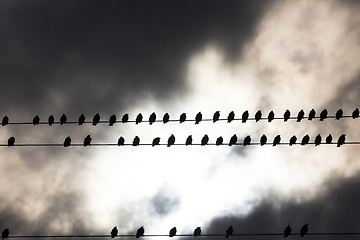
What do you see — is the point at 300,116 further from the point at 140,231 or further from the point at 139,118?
the point at 140,231

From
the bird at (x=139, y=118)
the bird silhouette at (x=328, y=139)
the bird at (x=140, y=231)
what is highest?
the bird at (x=139, y=118)

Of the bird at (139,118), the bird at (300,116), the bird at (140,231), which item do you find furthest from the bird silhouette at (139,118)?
the bird at (300,116)

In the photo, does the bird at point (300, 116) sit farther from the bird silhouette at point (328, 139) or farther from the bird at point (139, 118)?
the bird at point (139, 118)

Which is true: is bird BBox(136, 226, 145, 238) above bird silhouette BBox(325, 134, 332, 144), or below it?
below

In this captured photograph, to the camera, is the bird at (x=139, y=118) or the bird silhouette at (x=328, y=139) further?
the bird silhouette at (x=328, y=139)

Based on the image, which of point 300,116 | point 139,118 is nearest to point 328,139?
point 300,116

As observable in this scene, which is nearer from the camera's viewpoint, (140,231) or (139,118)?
(140,231)

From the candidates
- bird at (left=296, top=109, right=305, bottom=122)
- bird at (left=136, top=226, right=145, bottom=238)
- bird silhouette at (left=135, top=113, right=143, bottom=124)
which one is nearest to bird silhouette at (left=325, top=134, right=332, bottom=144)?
bird at (left=296, top=109, right=305, bottom=122)

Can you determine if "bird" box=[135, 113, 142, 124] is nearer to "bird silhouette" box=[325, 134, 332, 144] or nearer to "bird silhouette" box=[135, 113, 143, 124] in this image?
"bird silhouette" box=[135, 113, 143, 124]

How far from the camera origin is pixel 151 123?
2688 cm

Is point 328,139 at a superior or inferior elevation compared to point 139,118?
inferior

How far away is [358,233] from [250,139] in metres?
9.23

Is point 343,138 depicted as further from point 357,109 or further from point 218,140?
point 218,140

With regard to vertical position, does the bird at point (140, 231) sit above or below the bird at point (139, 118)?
below
